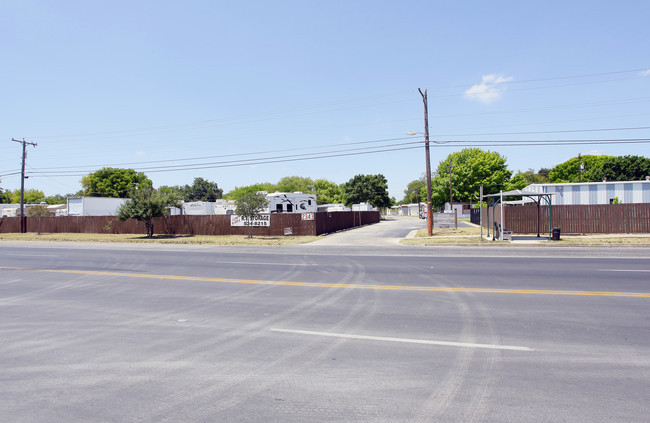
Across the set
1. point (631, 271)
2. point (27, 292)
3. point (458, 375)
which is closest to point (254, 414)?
point (458, 375)

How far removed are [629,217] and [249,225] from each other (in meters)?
26.5

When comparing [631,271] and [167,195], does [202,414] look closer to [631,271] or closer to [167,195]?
[631,271]

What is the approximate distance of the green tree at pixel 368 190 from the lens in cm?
8219

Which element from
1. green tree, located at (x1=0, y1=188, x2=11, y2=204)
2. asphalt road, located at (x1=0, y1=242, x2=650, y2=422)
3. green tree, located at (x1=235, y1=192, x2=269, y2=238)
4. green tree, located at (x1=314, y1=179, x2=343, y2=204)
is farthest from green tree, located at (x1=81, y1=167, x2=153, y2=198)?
asphalt road, located at (x1=0, y1=242, x2=650, y2=422)

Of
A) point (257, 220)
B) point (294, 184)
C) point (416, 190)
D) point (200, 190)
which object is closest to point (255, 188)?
point (294, 184)

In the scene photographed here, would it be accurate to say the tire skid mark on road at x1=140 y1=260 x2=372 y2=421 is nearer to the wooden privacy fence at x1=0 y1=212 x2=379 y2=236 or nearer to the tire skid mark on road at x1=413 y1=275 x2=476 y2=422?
the tire skid mark on road at x1=413 y1=275 x2=476 y2=422

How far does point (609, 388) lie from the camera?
4.03 meters

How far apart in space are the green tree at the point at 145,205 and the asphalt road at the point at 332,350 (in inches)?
898

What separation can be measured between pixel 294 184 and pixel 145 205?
76.3 meters

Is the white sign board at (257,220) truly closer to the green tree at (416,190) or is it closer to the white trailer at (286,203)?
the white trailer at (286,203)

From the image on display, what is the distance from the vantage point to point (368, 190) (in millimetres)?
82125

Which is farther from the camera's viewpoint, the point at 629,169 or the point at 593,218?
the point at 629,169

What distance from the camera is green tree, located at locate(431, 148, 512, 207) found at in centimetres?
6469

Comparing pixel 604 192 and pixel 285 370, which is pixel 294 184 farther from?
pixel 285 370
